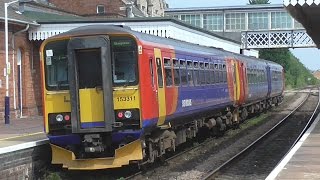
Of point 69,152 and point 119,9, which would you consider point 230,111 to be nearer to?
point 69,152

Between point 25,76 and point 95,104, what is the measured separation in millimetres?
14829

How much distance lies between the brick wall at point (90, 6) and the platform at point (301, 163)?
1316 inches

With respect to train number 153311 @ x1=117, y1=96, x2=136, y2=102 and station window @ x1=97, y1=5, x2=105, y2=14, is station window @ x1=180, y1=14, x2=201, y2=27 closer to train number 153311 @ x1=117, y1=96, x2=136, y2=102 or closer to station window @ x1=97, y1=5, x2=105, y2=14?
station window @ x1=97, y1=5, x2=105, y2=14

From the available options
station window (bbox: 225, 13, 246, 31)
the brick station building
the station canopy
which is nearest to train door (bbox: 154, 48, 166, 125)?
the station canopy

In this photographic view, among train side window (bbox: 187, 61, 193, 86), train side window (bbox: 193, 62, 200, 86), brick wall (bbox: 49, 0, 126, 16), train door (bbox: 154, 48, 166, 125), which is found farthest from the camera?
brick wall (bbox: 49, 0, 126, 16)

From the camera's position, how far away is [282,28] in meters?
60.5

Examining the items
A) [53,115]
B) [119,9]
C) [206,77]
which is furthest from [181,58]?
[119,9]

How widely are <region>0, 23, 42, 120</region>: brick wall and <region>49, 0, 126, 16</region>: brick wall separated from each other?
19.7 m

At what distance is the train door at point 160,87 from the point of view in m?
12.1

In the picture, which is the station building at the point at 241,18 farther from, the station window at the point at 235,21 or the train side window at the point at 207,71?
the train side window at the point at 207,71

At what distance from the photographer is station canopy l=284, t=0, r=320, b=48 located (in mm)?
14781

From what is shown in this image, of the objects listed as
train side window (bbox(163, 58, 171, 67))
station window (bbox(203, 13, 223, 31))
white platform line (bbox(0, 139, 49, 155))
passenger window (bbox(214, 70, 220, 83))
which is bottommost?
white platform line (bbox(0, 139, 49, 155))

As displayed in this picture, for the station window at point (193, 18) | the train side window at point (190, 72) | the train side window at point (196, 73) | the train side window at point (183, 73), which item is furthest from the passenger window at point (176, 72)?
the station window at point (193, 18)

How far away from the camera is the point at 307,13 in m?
18.5
